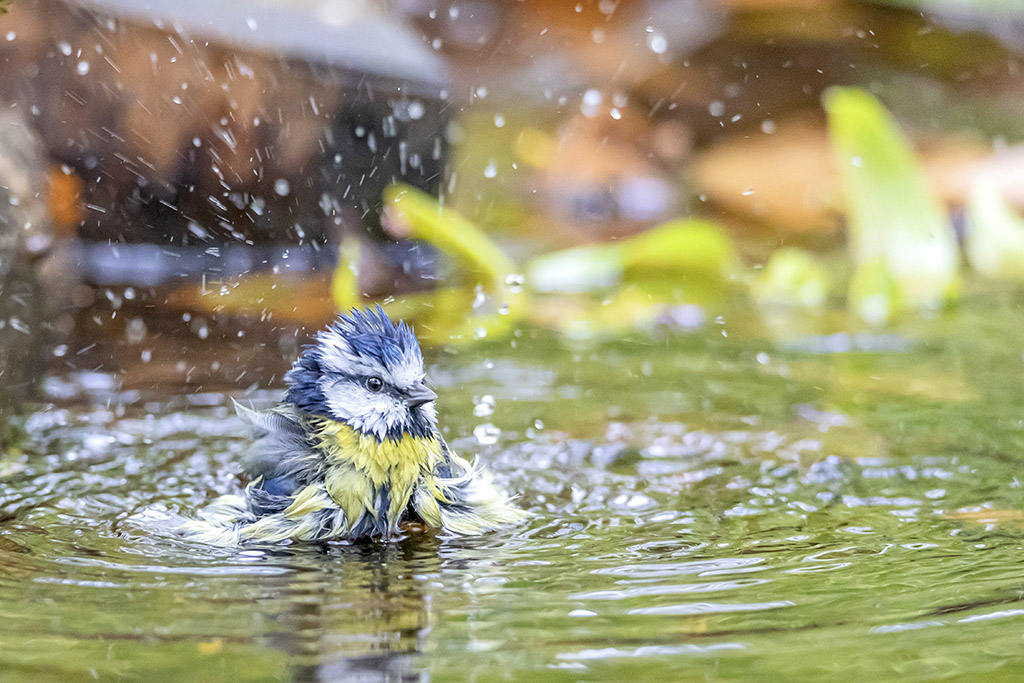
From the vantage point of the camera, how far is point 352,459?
2.14 meters

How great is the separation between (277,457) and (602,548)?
26.0 inches

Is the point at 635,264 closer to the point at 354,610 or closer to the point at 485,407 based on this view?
the point at 485,407

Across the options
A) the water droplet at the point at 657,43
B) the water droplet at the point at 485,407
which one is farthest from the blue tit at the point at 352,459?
the water droplet at the point at 657,43

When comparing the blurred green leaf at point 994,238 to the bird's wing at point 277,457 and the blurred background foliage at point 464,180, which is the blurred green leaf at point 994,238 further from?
the bird's wing at point 277,457

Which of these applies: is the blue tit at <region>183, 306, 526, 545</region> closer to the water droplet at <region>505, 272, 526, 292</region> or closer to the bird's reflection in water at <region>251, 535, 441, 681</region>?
the bird's reflection in water at <region>251, 535, 441, 681</region>

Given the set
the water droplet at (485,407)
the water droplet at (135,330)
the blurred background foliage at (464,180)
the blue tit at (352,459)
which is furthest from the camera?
the blurred background foliage at (464,180)

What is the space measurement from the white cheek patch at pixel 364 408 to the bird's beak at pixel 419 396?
0.08ft

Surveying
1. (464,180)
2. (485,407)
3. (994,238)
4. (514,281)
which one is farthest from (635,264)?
(485,407)

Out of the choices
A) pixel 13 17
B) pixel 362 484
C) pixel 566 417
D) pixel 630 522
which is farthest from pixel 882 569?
pixel 13 17

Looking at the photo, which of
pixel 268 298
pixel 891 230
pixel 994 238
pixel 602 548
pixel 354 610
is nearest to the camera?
pixel 354 610

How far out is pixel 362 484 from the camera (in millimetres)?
2121

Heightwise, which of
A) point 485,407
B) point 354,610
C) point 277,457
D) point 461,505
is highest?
point 485,407

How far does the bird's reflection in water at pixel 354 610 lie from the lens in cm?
136

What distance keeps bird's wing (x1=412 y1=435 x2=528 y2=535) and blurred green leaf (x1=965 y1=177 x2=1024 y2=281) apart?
140 inches
